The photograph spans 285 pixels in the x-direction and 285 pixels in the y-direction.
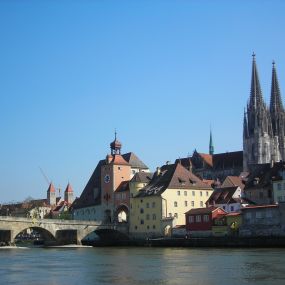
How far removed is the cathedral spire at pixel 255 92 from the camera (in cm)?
18462

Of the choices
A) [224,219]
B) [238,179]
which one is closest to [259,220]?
[224,219]

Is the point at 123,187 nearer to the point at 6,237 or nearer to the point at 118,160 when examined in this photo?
the point at 118,160

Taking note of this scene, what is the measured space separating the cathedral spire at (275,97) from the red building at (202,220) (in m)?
95.1

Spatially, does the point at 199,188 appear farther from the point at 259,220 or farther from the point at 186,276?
the point at 186,276

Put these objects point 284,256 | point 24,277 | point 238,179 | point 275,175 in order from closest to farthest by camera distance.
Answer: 1. point 24,277
2. point 284,256
3. point 275,175
4. point 238,179

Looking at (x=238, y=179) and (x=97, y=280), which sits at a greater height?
(x=238, y=179)

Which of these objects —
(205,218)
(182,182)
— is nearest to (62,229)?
(182,182)

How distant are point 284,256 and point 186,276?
61.9 ft

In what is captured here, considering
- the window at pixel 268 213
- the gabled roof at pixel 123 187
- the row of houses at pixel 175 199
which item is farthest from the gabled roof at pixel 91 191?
the window at pixel 268 213

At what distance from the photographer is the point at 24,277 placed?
159ft

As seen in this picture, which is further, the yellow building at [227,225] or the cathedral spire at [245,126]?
the cathedral spire at [245,126]

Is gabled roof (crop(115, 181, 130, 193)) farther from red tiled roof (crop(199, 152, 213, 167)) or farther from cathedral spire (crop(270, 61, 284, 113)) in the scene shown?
cathedral spire (crop(270, 61, 284, 113))

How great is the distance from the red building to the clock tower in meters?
25.0

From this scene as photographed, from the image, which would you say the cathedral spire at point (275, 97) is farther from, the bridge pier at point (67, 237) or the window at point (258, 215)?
the window at point (258, 215)
